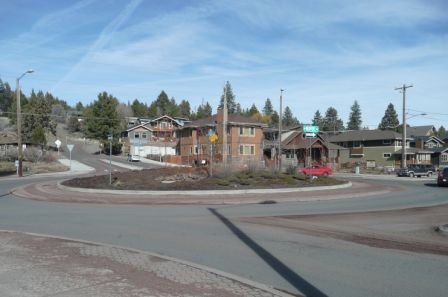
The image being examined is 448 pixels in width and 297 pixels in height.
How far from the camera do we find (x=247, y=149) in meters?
74.1

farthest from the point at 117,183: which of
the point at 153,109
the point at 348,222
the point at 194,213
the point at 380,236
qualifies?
the point at 153,109

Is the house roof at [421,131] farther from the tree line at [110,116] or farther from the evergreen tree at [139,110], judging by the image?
the evergreen tree at [139,110]

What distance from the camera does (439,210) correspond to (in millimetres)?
20250

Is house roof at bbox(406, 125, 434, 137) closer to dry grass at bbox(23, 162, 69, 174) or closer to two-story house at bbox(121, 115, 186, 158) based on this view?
two-story house at bbox(121, 115, 186, 158)

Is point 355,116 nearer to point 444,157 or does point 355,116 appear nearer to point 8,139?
point 444,157

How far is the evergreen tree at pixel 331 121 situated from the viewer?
16824 centimetres

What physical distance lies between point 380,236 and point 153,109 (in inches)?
7118

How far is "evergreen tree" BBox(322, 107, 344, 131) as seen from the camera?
552 feet

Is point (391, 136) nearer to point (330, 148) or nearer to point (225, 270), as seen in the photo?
point (330, 148)

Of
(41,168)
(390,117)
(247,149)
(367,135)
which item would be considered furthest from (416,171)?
(390,117)

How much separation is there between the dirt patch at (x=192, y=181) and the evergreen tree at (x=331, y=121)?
5323 inches

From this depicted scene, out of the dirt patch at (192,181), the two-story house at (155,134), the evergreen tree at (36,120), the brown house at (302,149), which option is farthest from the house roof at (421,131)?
the dirt patch at (192,181)

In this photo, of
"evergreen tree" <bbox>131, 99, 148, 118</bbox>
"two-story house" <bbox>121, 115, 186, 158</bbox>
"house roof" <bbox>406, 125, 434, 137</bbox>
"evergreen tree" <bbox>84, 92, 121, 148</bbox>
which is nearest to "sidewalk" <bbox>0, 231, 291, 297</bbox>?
"evergreen tree" <bbox>84, 92, 121, 148</bbox>

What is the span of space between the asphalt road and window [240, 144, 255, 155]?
53934mm
